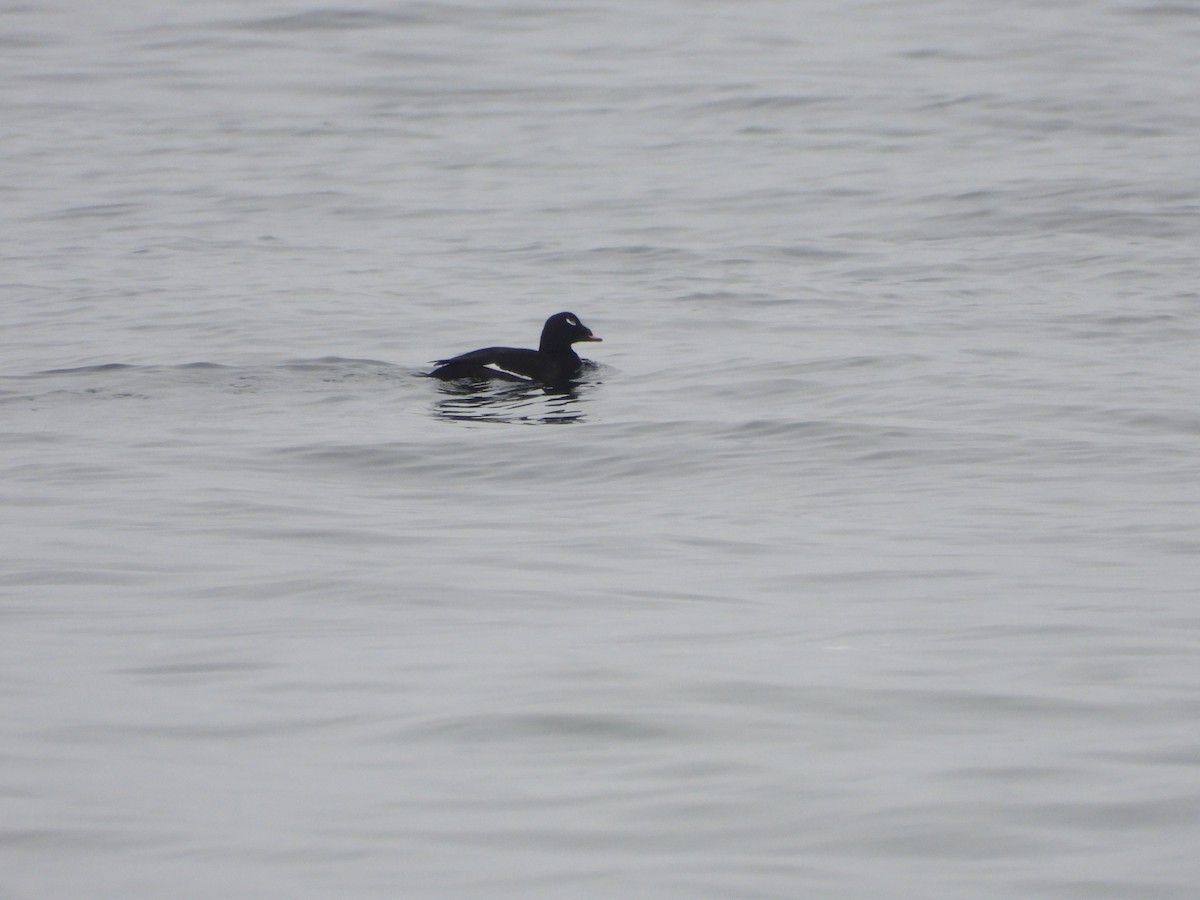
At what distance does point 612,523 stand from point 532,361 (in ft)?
14.7

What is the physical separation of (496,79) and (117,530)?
2169 cm

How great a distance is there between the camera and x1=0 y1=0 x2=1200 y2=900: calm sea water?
3975mm

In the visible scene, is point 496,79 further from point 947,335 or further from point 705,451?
point 705,451

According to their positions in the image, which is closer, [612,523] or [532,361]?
[612,523]

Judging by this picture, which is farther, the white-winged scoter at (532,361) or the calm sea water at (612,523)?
the white-winged scoter at (532,361)

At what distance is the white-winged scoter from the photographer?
1154 cm

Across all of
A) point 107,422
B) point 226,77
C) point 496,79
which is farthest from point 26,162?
point 107,422

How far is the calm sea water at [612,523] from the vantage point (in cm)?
397

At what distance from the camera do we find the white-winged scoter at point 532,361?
1154cm

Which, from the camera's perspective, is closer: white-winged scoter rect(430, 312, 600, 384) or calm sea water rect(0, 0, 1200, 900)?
calm sea water rect(0, 0, 1200, 900)

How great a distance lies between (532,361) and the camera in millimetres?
12016

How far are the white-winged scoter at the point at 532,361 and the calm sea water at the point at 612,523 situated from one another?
29cm

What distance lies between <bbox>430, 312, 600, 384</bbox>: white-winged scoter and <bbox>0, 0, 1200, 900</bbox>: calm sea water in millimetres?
285

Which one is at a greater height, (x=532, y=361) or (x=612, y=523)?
(x=532, y=361)
